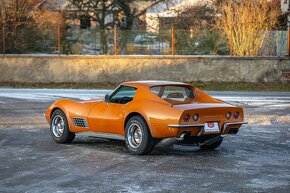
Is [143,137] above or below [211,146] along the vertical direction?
above

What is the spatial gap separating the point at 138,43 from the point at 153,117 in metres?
18.2

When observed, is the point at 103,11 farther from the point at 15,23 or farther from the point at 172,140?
the point at 172,140

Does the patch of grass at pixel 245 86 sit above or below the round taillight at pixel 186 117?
below

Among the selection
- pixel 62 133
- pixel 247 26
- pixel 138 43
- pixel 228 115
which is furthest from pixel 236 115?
pixel 138 43

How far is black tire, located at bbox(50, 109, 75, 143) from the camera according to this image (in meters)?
10.8

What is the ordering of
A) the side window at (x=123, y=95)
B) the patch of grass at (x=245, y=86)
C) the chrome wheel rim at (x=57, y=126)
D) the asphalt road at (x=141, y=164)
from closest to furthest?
the asphalt road at (x=141, y=164)
the side window at (x=123, y=95)
the chrome wheel rim at (x=57, y=126)
the patch of grass at (x=245, y=86)

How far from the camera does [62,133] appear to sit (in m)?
10.9

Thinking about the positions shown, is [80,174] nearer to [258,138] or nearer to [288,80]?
[258,138]

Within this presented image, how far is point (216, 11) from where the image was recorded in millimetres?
31562

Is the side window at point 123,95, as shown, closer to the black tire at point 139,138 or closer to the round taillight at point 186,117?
the black tire at point 139,138

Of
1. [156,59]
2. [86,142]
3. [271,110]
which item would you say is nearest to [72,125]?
[86,142]

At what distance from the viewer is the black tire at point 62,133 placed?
1083 cm

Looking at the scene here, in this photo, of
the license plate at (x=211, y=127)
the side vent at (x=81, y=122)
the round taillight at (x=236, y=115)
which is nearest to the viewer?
the license plate at (x=211, y=127)

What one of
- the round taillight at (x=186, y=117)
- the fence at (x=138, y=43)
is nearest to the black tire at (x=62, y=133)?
the round taillight at (x=186, y=117)
